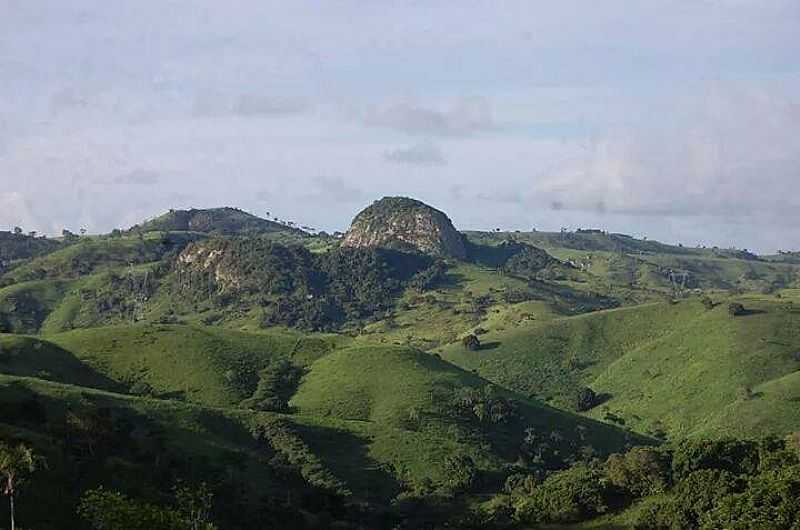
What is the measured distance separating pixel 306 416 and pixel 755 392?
78849 mm

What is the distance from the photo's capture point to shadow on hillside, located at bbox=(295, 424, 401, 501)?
116 meters

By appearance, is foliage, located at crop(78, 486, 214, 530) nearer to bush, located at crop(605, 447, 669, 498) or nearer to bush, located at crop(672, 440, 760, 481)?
bush, located at crop(605, 447, 669, 498)

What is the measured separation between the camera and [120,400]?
125 m

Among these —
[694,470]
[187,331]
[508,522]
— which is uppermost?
[187,331]

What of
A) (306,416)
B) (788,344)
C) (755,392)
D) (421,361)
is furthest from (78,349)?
(788,344)

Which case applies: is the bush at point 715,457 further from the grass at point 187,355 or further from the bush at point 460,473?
the grass at point 187,355

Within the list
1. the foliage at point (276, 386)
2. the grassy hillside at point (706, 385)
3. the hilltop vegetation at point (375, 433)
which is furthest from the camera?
the grassy hillside at point (706, 385)

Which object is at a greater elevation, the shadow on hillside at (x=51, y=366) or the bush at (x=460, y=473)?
the shadow on hillside at (x=51, y=366)

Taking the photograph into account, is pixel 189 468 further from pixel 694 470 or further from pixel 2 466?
pixel 694 470

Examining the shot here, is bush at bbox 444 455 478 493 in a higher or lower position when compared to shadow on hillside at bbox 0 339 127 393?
lower

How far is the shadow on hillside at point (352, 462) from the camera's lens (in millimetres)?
115812

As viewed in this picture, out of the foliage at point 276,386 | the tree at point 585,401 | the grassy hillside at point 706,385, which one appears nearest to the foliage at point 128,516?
the foliage at point 276,386

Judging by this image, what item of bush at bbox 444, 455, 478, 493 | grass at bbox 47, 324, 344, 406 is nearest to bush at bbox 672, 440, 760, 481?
bush at bbox 444, 455, 478, 493

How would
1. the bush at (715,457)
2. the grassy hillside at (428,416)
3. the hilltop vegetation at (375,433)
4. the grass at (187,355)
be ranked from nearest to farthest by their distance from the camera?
1. the hilltop vegetation at (375,433)
2. the bush at (715,457)
3. the grassy hillside at (428,416)
4. the grass at (187,355)
